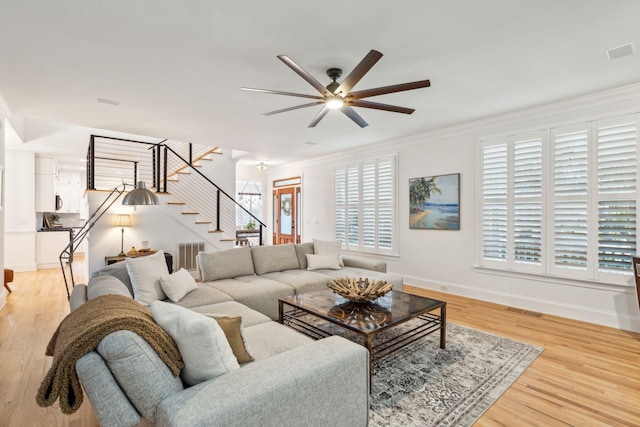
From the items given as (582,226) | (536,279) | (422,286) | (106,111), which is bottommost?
(422,286)

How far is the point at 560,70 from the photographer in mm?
3043

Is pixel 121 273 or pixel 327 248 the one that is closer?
pixel 121 273

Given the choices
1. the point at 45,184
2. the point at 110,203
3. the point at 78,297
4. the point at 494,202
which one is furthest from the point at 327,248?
the point at 45,184

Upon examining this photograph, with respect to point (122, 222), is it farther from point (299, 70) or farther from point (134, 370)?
point (134, 370)

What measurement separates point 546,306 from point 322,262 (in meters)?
2.92

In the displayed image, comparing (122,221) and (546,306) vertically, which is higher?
(122,221)

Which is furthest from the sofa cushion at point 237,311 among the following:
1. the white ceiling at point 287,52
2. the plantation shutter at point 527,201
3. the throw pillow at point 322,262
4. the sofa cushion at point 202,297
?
the plantation shutter at point 527,201

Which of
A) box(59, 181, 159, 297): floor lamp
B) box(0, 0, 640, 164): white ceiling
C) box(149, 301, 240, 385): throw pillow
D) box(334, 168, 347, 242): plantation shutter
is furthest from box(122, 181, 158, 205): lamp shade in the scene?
box(334, 168, 347, 242): plantation shutter

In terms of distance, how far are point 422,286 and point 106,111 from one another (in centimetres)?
527

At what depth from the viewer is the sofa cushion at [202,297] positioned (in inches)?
118

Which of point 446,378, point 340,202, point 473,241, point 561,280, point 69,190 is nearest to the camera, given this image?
point 446,378

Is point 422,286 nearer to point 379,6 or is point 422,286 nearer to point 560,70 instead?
point 560,70

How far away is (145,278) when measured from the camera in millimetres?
3004

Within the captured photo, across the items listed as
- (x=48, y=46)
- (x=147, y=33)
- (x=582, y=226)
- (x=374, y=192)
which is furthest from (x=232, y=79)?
(x=582, y=226)
